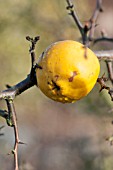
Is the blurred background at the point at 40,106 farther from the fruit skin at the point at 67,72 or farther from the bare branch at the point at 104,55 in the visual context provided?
the fruit skin at the point at 67,72

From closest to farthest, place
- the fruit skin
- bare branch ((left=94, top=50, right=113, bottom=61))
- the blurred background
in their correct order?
the fruit skin → bare branch ((left=94, top=50, right=113, bottom=61)) → the blurred background

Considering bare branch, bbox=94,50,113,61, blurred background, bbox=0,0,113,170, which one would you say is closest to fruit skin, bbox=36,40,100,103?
bare branch, bbox=94,50,113,61

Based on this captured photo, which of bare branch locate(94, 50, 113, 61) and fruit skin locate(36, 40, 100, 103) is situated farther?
bare branch locate(94, 50, 113, 61)

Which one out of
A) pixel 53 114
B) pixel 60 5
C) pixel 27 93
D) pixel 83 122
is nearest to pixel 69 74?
pixel 60 5

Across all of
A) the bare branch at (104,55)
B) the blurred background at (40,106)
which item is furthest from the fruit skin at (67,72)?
the blurred background at (40,106)

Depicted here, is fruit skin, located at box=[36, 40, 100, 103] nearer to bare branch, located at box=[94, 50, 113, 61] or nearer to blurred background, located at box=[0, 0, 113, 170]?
bare branch, located at box=[94, 50, 113, 61]

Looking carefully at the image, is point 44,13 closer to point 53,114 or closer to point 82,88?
point 53,114

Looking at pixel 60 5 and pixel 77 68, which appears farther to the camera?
pixel 60 5
